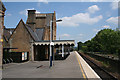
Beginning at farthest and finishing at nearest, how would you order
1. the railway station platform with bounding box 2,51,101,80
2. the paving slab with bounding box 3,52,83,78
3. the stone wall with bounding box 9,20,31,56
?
the stone wall with bounding box 9,20,31,56, the paving slab with bounding box 3,52,83,78, the railway station platform with bounding box 2,51,101,80

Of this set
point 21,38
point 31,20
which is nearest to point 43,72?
point 21,38

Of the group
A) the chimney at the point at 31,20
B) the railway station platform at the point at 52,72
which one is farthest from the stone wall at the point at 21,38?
the railway station platform at the point at 52,72

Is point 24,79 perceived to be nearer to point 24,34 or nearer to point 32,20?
point 24,34

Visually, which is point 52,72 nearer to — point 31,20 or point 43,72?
point 43,72

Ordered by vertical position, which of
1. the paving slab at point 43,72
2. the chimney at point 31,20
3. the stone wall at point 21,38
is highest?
the chimney at point 31,20

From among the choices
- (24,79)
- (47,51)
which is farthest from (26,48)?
(24,79)

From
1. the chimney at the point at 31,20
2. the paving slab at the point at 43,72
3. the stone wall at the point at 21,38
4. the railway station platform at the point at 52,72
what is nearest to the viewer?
the railway station platform at the point at 52,72

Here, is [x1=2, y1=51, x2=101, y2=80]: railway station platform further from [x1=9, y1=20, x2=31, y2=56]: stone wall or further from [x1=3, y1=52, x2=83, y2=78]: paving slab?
[x1=9, y1=20, x2=31, y2=56]: stone wall

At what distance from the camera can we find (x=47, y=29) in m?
37.7

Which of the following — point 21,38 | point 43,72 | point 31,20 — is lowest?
point 43,72

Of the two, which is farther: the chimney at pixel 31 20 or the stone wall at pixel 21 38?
the chimney at pixel 31 20

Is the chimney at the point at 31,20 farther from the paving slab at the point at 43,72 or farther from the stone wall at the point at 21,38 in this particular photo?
the paving slab at the point at 43,72

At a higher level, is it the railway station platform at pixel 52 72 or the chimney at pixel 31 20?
the chimney at pixel 31 20

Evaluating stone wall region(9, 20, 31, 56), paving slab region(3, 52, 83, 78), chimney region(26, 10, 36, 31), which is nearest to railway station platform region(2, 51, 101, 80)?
paving slab region(3, 52, 83, 78)
